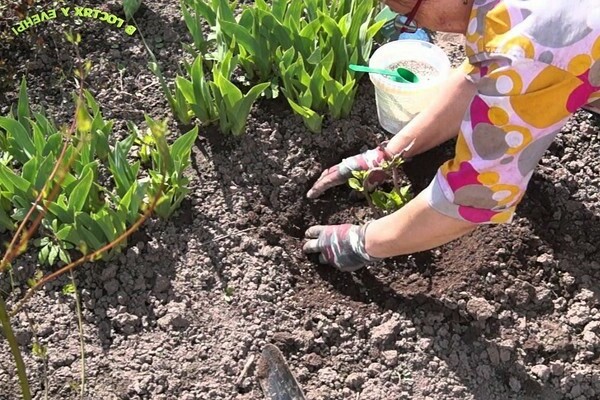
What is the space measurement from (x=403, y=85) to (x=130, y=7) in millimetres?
1024

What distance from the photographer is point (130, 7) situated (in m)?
2.71

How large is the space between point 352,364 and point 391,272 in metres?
0.31

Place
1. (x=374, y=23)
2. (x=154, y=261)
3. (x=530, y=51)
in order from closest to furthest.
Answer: (x=530, y=51) → (x=154, y=261) → (x=374, y=23)

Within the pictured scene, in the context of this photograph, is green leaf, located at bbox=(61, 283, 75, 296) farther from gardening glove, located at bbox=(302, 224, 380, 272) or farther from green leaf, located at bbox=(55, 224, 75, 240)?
gardening glove, located at bbox=(302, 224, 380, 272)

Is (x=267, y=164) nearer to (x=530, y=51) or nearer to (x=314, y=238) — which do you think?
(x=314, y=238)

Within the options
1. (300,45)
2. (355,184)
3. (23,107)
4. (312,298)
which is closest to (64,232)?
(23,107)

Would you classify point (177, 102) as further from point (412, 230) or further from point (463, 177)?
point (463, 177)

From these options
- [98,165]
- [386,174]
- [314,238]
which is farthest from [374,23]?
[98,165]

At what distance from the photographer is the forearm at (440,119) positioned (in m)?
2.18

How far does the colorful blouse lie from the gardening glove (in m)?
0.46

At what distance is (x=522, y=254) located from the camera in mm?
2264

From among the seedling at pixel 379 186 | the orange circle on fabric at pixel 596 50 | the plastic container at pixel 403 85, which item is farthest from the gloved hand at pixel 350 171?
the orange circle on fabric at pixel 596 50

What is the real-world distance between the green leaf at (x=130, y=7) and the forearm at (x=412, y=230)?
4.04ft

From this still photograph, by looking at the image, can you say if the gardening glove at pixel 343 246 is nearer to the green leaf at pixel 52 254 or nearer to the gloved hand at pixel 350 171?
the gloved hand at pixel 350 171
